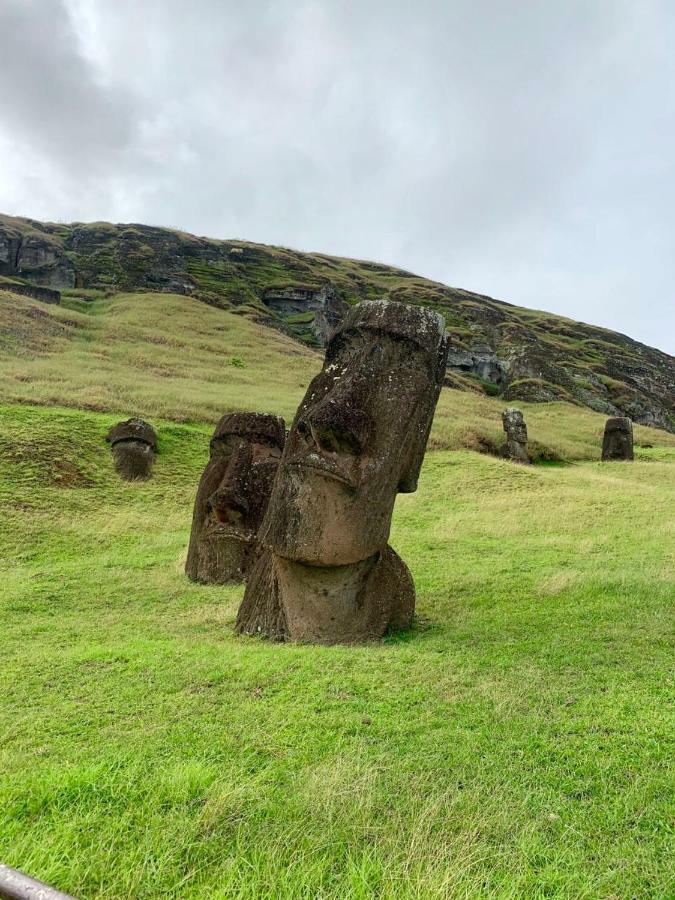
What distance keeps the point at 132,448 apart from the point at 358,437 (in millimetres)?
13528

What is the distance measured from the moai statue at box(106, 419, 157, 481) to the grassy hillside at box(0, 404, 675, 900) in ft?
30.6

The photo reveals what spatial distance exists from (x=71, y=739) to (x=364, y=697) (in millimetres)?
1914

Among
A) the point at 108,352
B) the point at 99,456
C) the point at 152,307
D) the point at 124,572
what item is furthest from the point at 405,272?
the point at 124,572

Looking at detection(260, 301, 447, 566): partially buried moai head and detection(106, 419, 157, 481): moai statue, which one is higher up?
detection(260, 301, 447, 566): partially buried moai head

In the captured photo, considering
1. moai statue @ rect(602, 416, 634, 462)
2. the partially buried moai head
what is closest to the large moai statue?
the partially buried moai head

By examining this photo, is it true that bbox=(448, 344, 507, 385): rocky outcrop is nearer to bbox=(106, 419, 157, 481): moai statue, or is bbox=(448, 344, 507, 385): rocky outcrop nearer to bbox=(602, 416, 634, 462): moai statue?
bbox=(602, 416, 634, 462): moai statue

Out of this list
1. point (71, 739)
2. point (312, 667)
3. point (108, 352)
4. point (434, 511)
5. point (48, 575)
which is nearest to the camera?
point (71, 739)

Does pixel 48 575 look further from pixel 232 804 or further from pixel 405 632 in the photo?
pixel 232 804

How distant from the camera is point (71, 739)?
12.3ft

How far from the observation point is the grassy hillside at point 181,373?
88.7 feet

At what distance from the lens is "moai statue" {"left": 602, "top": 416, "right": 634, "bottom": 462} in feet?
96.2

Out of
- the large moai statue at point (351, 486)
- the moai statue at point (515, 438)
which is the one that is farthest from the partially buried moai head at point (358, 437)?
the moai statue at point (515, 438)

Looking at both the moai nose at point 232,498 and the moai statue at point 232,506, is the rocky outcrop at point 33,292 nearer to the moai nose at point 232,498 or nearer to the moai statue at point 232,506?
the moai statue at point 232,506

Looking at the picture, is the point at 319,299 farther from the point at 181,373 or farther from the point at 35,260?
the point at 181,373
